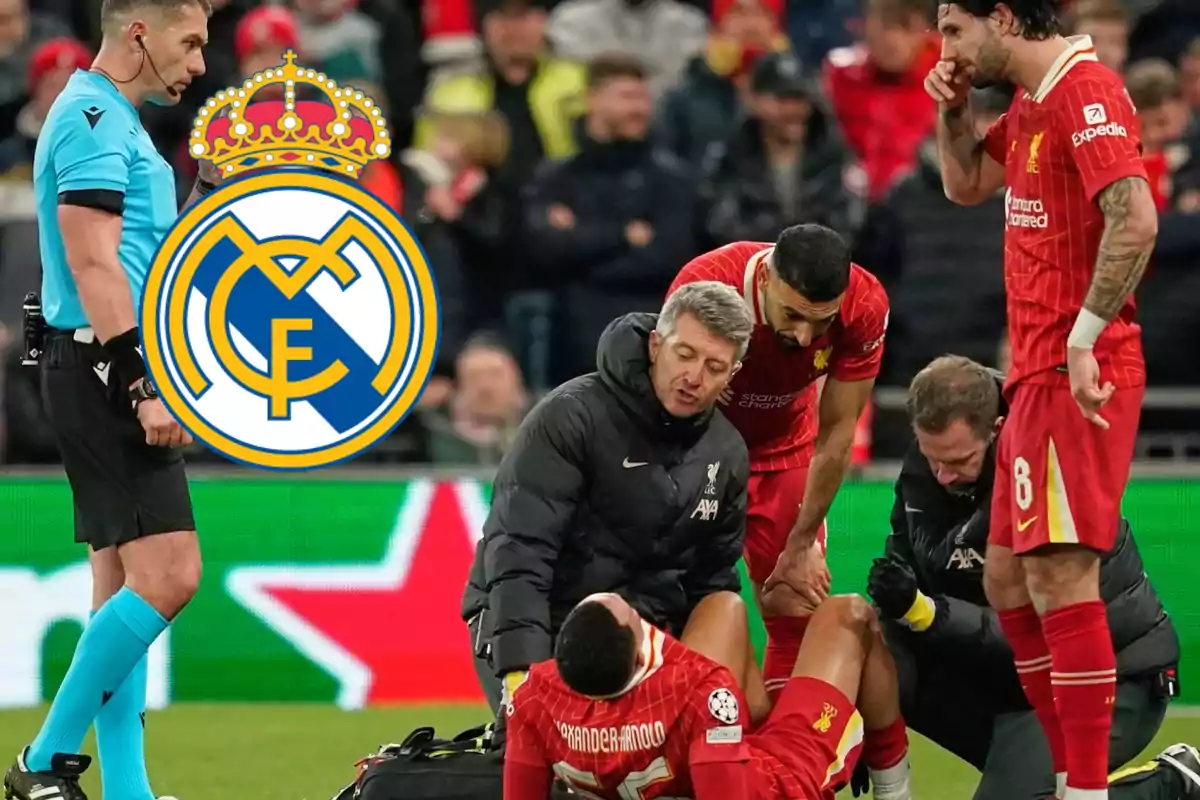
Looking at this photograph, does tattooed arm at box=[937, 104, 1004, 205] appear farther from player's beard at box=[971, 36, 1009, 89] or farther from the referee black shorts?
the referee black shorts

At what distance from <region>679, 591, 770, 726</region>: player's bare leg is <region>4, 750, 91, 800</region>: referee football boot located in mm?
1788

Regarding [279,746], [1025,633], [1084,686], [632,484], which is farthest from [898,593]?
[279,746]

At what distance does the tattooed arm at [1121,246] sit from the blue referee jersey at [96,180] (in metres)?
2.69

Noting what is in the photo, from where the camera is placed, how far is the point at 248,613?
9680 mm

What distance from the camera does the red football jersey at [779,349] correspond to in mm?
7012

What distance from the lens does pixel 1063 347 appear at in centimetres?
623

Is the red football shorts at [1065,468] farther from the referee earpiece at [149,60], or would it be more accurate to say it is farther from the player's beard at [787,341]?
the referee earpiece at [149,60]

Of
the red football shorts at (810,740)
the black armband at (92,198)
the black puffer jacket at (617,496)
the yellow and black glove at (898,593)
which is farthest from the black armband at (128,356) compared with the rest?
the yellow and black glove at (898,593)

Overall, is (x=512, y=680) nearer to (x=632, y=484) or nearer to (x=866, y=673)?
(x=632, y=484)

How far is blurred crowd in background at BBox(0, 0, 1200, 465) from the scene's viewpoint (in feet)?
34.8

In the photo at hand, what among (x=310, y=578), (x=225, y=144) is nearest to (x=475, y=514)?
(x=310, y=578)

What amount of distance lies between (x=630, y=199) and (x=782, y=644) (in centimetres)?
393

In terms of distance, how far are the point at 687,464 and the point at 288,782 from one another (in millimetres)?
2193

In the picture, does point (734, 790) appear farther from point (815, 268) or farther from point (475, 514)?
point (475, 514)
